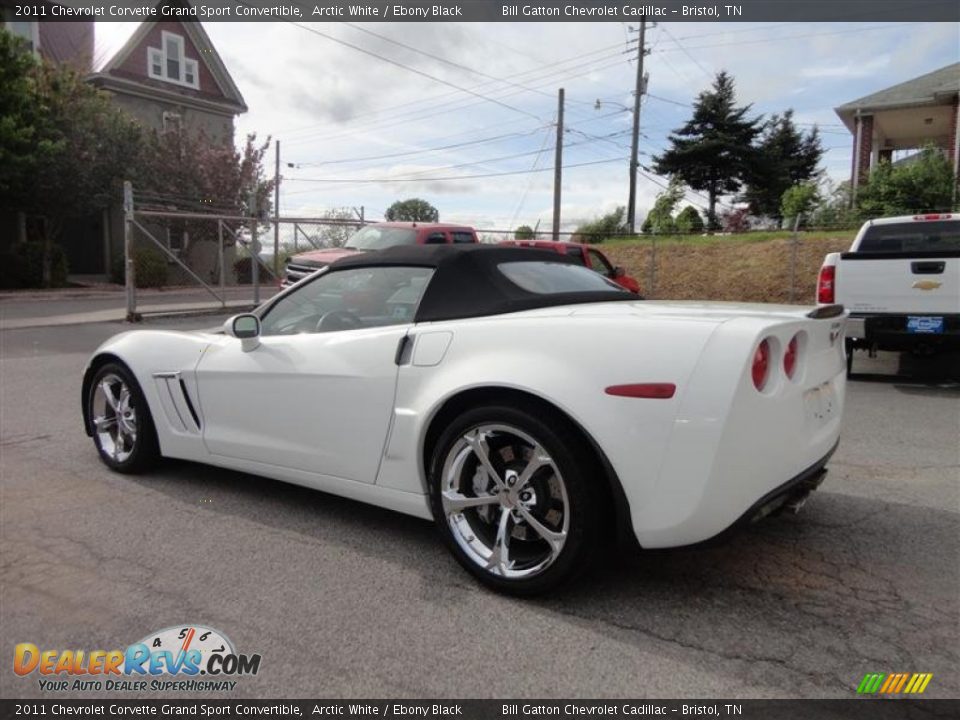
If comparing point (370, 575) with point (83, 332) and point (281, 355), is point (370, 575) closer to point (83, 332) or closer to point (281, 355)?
point (281, 355)

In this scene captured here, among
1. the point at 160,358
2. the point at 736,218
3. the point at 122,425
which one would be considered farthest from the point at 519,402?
the point at 736,218

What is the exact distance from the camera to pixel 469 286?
3.35 meters

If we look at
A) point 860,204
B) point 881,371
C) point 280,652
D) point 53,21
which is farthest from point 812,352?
point 53,21

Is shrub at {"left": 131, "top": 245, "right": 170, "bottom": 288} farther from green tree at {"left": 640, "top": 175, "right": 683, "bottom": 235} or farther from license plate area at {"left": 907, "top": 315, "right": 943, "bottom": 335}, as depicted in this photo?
license plate area at {"left": 907, "top": 315, "right": 943, "bottom": 335}

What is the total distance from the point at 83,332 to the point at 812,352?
41.6 feet

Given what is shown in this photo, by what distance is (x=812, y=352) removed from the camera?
9.68 ft

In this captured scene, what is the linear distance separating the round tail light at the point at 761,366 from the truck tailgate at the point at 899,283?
572 centimetres

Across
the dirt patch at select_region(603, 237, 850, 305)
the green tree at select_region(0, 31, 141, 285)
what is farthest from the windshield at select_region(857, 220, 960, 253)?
the green tree at select_region(0, 31, 141, 285)

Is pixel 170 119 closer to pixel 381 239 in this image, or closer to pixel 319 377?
pixel 381 239

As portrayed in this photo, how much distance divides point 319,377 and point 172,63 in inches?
1205

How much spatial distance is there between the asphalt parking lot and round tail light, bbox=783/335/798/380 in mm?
905

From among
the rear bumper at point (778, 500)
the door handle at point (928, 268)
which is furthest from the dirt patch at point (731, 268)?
the rear bumper at point (778, 500)

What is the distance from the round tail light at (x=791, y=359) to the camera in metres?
2.77

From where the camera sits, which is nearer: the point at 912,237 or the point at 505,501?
the point at 505,501
